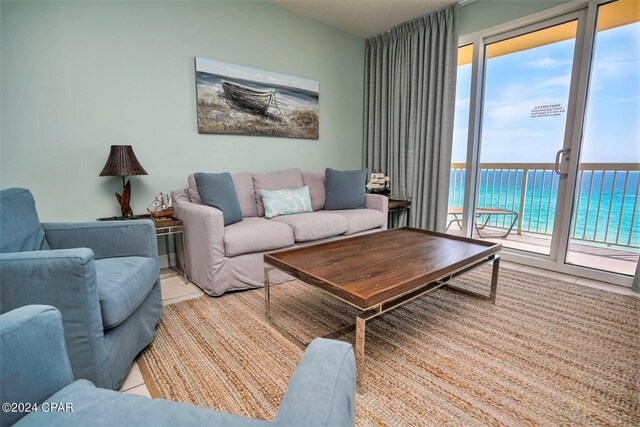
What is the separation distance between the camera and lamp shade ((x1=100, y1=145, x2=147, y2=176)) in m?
2.25

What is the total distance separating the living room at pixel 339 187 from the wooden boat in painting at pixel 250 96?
0.25 m

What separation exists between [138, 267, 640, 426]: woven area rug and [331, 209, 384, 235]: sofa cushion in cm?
94

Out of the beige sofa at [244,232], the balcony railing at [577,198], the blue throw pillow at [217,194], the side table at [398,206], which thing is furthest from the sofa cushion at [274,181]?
the balcony railing at [577,198]

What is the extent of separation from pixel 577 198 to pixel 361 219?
1972 mm

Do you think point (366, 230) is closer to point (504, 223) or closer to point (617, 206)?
point (504, 223)

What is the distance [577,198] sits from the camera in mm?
2770

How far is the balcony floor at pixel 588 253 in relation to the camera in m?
2.86

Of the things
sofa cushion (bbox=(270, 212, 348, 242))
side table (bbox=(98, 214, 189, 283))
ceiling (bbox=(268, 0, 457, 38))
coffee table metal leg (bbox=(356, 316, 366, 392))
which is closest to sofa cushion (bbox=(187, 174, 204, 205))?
side table (bbox=(98, 214, 189, 283))

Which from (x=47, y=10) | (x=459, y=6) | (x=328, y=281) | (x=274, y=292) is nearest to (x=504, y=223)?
(x=459, y=6)

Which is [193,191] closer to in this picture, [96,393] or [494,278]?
[96,393]

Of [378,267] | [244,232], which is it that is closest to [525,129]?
[378,267]

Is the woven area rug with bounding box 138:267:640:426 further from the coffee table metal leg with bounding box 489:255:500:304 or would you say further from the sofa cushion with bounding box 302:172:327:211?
the sofa cushion with bounding box 302:172:327:211

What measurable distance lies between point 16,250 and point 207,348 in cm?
97

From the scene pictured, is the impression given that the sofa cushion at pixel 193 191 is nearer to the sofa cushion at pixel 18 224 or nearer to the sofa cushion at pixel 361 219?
the sofa cushion at pixel 18 224
